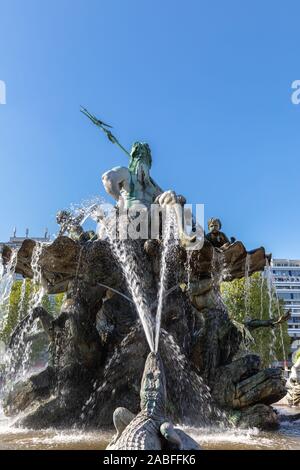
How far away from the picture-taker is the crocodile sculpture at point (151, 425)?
10.8 ft

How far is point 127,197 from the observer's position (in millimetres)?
9500

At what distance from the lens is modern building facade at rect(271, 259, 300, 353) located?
82.9 meters

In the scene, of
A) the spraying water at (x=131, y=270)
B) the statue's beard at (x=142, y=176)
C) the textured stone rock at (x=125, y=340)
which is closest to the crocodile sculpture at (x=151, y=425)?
the textured stone rock at (x=125, y=340)

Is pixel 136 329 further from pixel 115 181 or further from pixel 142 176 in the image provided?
pixel 142 176

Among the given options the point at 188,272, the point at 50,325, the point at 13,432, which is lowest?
the point at 13,432

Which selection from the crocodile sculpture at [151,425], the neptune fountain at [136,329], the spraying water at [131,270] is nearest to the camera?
the crocodile sculpture at [151,425]

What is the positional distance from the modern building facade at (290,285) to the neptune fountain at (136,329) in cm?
7557

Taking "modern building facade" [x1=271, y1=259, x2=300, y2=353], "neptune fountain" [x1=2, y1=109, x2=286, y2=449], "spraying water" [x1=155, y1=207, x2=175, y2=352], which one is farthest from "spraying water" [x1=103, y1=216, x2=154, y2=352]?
"modern building facade" [x1=271, y1=259, x2=300, y2=353]

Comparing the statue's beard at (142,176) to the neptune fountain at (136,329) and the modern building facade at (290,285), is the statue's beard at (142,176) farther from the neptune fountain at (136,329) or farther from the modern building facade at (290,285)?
the modern building facade at (290,285)

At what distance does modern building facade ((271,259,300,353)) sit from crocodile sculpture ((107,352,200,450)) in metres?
80.2
